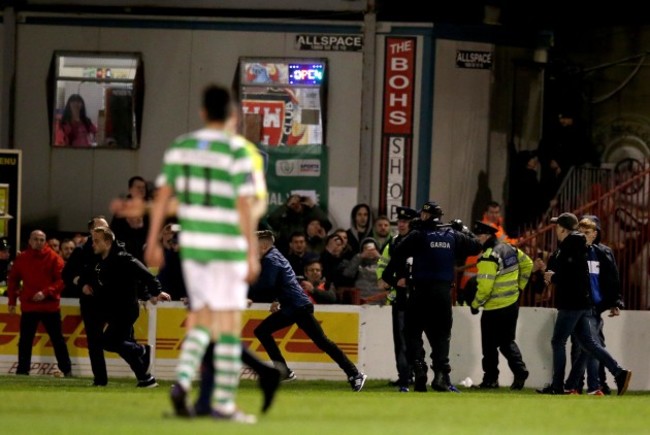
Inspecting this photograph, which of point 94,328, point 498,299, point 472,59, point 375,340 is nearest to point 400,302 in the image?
point 498,299

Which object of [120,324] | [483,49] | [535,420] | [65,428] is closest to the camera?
[65,428]

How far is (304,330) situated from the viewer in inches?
757

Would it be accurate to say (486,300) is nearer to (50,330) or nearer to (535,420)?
(50,330)

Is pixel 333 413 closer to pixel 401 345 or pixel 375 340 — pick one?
pixel 401 345

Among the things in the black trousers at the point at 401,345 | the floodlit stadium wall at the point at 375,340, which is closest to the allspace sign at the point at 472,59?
the floodlit stadium wall at the point at 375,340

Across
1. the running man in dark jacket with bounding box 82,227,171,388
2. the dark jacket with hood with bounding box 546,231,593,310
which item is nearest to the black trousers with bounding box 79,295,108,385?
the running man in dark jacket with bounding box 82,227,171,388

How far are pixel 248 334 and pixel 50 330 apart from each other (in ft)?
7.99

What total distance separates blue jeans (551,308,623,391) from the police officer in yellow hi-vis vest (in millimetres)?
1238

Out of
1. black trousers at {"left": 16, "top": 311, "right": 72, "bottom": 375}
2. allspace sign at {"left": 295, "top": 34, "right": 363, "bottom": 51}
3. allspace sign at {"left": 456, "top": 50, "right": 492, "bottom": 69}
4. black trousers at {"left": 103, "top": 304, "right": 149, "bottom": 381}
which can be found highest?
allspace sign at {"left": 295, "top": 34, "right": 363, "bottom": 51}

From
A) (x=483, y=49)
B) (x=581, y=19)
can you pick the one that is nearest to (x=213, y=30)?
(x=483, y=49)

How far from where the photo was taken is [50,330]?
2130 centimetres

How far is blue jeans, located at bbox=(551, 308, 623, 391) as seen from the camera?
18.7 metres

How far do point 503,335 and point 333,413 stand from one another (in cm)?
754

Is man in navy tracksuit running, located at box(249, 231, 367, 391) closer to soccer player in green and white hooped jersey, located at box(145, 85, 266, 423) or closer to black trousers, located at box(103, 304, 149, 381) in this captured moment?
black trousers, located at box(103, 304, 149, 381)
